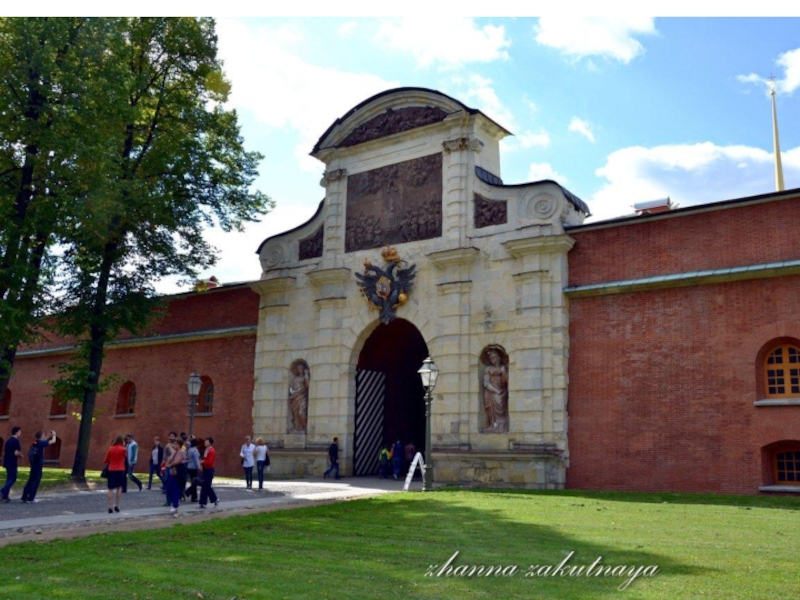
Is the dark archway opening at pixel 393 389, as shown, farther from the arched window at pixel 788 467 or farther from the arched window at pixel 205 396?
the arched window at pixel 788 467

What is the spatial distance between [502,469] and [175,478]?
30.4 ft

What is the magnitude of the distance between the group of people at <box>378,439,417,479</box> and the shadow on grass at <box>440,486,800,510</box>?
5236mm

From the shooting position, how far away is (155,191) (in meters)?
24.4

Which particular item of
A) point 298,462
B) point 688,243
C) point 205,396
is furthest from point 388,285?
point 205,396

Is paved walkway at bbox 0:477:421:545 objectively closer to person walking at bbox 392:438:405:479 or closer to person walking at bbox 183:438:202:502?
person walking at bbox 183:438:202:502

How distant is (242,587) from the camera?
816 centimetres

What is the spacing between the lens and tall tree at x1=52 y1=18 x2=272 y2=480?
76.8 ft

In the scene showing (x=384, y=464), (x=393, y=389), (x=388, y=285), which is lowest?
(x=384, y=464)

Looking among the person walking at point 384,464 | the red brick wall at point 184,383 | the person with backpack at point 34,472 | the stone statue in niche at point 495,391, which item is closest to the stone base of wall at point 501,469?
the stone statue in niche at point 495,391

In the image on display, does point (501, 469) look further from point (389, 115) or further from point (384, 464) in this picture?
point (389, 115)

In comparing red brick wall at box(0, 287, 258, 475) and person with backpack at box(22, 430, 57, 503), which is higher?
red brick wall at box(0, 287, 258, 475)

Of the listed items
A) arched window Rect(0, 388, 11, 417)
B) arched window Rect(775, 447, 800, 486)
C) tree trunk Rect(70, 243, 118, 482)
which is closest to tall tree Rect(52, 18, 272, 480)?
tree trunk Rect(70, 243, 118, 482)

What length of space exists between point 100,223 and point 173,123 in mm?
6144

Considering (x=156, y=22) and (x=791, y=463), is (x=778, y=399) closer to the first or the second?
(x=791, y=463)
